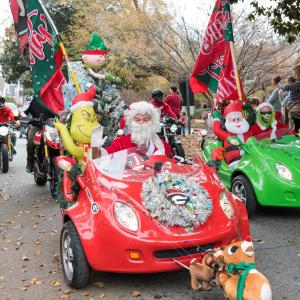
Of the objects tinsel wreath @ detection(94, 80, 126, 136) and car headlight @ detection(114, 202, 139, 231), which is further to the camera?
tinsel wreath @ detection(94, 80, 126, 136)

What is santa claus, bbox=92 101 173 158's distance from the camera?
530cm

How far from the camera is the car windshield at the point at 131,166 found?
179 inches

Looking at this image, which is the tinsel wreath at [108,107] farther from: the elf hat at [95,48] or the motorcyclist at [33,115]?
the motorcyclist at [33,115]

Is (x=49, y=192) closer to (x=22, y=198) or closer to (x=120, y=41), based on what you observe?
(x=22, y=198)

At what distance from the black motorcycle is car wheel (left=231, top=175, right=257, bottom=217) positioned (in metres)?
2.80

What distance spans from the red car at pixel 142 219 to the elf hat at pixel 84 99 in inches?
58.8

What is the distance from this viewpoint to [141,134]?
5309mm

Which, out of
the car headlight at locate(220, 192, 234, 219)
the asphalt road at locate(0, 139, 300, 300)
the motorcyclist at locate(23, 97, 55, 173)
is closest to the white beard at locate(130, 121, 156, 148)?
the car headlight at locate(220, 192, 234, 219)

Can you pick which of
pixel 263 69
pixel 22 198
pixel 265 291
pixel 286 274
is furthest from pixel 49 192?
pixel 263 69

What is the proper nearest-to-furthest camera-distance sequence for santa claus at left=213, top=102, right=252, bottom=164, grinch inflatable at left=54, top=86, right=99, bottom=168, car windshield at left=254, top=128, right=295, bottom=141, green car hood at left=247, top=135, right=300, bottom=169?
grinch inflatable at left=54, top=86, right=99, bottom=168, green car hood at left=247, top=135, right=300, bottom=169, car windshield at left=254, top=128, right=295, bottom=141, santa claus at left=213, top=102, right=252, bottom=164

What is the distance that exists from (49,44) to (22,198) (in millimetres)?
2639

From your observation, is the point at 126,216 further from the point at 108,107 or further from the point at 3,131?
the point at 3,131

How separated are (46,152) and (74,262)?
4.44 meters

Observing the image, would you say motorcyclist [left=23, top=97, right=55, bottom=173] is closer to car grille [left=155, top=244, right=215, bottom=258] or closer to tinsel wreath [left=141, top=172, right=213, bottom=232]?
tinsel wreath [left=141, top=172, right=213, bottom=232]
